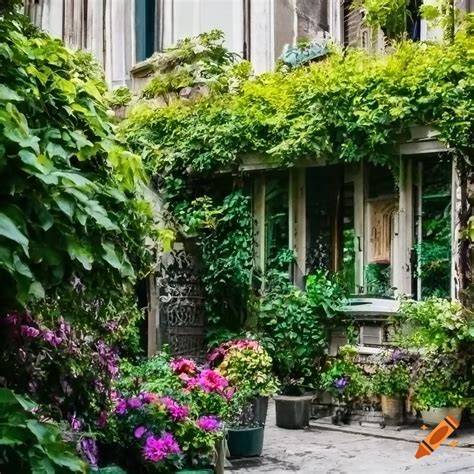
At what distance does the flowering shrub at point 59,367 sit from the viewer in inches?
159

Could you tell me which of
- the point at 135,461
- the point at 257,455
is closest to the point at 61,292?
the point at 135,461

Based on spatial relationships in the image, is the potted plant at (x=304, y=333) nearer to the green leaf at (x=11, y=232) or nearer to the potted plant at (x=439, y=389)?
the potted plant at (x=439, y=389)

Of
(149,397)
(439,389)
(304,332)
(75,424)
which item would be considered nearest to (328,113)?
(304,332)

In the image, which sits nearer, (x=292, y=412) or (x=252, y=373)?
(x=252, y=373)

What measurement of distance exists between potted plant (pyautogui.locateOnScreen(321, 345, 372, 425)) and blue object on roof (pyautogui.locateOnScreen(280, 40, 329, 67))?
408cm

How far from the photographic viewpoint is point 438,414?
8844 millimetres

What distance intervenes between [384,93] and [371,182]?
55.5 inches

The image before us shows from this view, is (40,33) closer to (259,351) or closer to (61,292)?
(61,292)

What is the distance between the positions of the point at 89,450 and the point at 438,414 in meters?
4.92

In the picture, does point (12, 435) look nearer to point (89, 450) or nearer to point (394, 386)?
point (89, 450)

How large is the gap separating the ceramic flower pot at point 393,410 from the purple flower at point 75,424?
5.01 m

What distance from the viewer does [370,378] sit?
966cm

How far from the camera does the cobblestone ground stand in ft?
23.9

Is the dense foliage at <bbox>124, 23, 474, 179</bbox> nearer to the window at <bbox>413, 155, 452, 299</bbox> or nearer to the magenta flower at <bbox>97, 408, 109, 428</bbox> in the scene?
the window at <bbox>413, 155, 452, 299</bbox>
